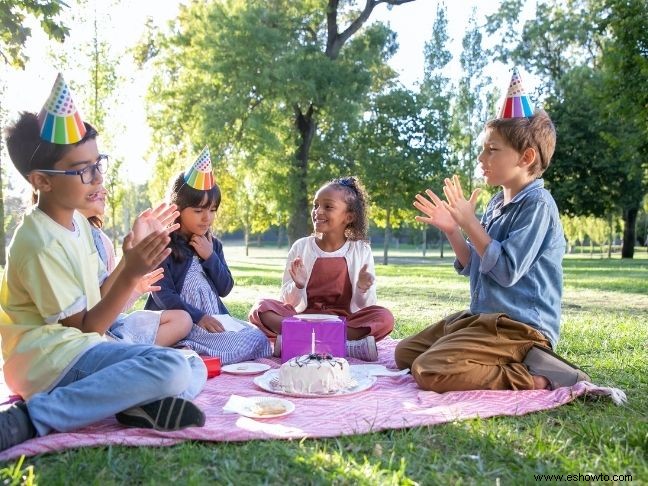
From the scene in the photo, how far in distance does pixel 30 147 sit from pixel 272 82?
15873 millimetres

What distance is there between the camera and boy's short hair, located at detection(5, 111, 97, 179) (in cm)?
274

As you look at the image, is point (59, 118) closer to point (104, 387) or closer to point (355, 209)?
point (104, 387)

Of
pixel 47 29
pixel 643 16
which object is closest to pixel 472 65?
pixel 643 16

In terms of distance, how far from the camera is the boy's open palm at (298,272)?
14.9 feet

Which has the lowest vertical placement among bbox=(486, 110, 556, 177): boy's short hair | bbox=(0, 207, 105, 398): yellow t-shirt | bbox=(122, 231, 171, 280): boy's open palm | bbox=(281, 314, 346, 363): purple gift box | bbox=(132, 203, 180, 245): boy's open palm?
bbox=(281, 314, 346, 363): purple gift box

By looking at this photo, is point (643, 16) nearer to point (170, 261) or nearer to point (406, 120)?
point (170, 261)

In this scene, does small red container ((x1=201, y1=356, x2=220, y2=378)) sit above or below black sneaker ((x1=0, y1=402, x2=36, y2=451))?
below

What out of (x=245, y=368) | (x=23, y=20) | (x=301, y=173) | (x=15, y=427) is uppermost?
(x=23, y=20)

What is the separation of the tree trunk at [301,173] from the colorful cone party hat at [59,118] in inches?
671

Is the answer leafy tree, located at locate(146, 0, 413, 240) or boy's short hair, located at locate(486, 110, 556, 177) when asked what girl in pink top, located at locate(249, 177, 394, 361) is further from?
leafy tree, located at locate(146, 0, 413, 240)

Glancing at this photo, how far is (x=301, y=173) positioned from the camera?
2031 cm

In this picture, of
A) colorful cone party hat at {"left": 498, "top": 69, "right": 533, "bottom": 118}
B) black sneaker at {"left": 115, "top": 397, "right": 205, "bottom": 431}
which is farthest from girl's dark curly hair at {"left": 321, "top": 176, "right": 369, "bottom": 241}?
black sneaker at {"left": 115, "top": 397, "right": 205, "bottom": 431}

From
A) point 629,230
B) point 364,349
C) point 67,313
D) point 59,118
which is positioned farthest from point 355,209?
point 629,230

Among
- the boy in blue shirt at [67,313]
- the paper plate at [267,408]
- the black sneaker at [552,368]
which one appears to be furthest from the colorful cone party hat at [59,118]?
the black sneaker at [552,368]
